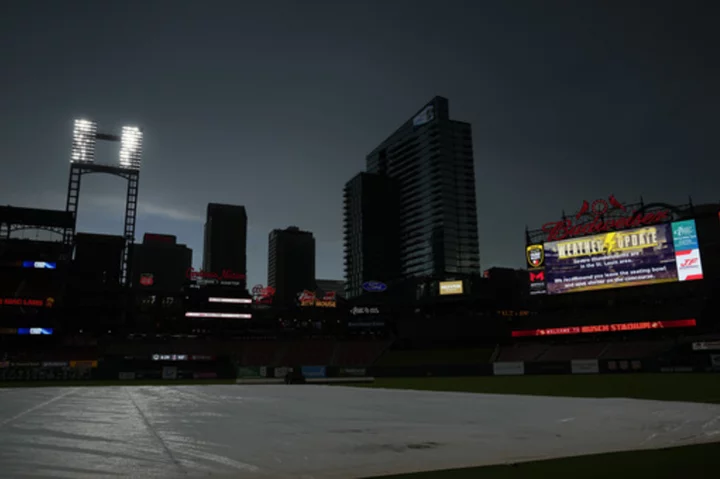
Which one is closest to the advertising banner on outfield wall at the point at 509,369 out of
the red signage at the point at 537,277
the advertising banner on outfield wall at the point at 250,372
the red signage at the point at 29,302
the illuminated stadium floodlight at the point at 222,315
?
the red signage at the point at 537,277

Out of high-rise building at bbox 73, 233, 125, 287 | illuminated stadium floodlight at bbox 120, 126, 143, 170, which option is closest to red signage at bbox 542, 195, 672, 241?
illuminated stadium floodlight at bbox 120, 126, 143, 170

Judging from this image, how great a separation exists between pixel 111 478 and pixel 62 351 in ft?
269

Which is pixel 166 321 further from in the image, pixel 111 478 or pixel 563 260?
pixel 111 478

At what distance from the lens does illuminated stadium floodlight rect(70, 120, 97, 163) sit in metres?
95.6

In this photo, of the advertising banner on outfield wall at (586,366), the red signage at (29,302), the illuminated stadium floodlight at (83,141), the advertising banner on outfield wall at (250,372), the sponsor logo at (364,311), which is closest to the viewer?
the advertising banner on outfield wall at (586,366)

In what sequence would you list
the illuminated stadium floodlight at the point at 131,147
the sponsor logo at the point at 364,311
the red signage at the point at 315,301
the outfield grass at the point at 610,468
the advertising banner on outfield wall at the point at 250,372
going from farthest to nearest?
the red signage at the point at 315,301
the sponsor logo at the point at 364,311
the illuminated stadium floodlight at the point at 131,147
the advertising banner on outfield wall at the point at 250,372
the outfield grass at the point at 610,468

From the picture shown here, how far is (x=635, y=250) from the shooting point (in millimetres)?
59906

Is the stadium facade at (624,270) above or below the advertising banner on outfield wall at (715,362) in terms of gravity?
above

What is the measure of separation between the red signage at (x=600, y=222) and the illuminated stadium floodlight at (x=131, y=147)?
75389mm

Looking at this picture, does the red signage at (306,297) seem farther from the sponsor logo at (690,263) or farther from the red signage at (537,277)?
the sponsor logo at (690,263)

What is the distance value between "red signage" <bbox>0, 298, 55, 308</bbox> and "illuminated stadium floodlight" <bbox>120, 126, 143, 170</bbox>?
2884cm

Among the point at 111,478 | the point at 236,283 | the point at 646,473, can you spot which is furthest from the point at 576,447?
the point at 236,283

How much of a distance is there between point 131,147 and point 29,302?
34096 mm

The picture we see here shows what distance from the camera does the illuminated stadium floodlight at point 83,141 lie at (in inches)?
3765
